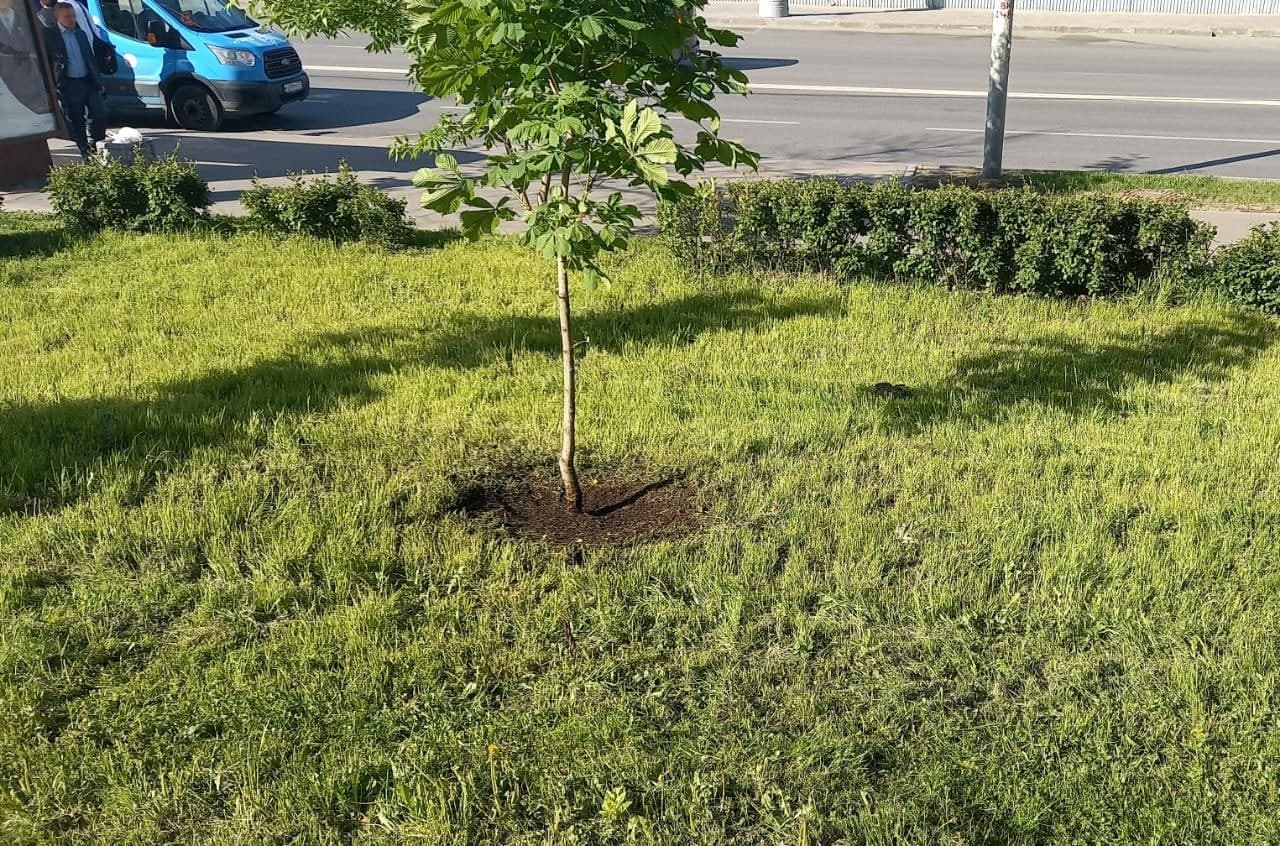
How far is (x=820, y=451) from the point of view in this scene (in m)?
5.97

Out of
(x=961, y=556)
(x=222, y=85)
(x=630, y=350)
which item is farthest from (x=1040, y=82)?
(x=961, y=556)

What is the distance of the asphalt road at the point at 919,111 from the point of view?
14078mm

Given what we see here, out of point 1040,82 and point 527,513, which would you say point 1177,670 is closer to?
point 527,513

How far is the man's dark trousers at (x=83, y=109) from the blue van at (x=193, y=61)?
215cm

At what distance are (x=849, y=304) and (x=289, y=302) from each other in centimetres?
Answer: 417

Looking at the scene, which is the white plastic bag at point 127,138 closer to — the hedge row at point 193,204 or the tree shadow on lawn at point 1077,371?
the hedge row at point 193,204

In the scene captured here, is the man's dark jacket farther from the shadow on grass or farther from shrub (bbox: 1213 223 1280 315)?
shrub (bbox: 1213 223 1280 315)

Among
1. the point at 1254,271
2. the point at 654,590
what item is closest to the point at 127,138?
the point at 654,590

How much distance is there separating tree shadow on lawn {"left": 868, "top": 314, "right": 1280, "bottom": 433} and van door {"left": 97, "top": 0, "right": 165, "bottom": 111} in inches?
517

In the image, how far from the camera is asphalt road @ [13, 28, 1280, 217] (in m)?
14.1

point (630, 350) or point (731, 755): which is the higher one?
point (630, 350)

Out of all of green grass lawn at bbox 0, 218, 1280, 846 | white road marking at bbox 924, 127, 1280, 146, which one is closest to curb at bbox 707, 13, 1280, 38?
white road marking at bbox 924, 127, 1280, 146

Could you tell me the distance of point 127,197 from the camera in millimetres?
10359

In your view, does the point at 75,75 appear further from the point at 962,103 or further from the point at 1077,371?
the point at 962,103
